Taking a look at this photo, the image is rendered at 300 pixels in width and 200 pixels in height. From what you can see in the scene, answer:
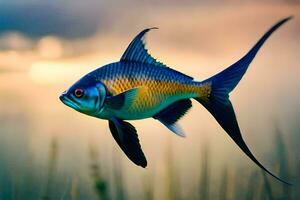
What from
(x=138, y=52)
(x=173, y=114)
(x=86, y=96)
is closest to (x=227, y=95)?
(x=173, y=114)

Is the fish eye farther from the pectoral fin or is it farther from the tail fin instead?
the tail fin

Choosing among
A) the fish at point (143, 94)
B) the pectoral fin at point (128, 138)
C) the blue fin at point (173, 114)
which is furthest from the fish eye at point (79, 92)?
the blue fin at point (173, 114)

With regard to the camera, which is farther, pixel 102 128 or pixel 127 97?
pixel 102 128

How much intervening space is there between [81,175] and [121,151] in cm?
14

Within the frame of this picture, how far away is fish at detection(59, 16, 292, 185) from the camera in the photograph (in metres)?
1.51

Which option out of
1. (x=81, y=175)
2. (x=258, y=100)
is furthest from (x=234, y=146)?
(x=81, y=175)

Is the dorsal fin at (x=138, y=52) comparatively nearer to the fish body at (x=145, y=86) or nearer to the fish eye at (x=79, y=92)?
the fish body at (x=145, y=86)

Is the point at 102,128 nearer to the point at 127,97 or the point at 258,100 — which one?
the point at 127,97

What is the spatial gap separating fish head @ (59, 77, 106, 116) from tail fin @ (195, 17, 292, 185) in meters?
0.28

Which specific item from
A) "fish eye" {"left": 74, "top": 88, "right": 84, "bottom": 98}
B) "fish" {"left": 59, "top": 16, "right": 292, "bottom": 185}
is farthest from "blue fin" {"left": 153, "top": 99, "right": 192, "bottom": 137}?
"fish eye" {"left": 74, "top": 88, "right": 84, "bottom": 98}

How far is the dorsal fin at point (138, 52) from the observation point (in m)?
1.60

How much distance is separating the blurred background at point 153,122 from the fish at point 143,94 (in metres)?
0.08

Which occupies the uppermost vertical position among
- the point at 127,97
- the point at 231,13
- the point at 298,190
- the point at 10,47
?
the point at 231,13

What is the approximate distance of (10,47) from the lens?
174 centimetres
